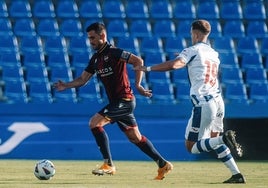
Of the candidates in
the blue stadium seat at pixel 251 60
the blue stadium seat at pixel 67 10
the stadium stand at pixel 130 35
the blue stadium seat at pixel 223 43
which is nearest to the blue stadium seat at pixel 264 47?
the stadium stand at pixel 130 35

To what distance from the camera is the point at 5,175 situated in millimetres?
11453

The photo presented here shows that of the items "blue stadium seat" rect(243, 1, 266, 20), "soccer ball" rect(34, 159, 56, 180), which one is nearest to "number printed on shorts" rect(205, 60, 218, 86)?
"soccer ball" rect(34, 159, 56, 180)

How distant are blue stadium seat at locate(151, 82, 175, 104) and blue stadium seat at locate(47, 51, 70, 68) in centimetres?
208

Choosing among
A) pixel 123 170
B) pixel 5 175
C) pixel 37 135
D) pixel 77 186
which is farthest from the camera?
pixel 37 135

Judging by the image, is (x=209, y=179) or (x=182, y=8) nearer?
(x=209, y=179)

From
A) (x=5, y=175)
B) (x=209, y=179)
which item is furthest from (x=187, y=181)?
(x=5, y=175)

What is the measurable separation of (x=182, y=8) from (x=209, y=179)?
10.2 meters

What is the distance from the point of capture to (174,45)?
19.4 m

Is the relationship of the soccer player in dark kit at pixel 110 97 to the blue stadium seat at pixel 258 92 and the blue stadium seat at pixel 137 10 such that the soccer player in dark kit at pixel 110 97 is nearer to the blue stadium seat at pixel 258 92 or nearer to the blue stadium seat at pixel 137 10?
the blue stadium seat at pixel 258 92

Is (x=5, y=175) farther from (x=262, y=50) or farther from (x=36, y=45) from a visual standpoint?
(x=262, y=50)

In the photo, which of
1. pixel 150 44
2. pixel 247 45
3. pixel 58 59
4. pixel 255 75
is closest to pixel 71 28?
pixel 58 59

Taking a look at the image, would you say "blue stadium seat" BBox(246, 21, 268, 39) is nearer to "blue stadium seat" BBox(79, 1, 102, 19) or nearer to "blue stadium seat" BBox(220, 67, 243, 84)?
"blue stadium seat" BBox(220, 67, 243, 84)

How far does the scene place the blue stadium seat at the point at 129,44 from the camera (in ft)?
63.0

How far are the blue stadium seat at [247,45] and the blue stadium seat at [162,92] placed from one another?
2.21 m
